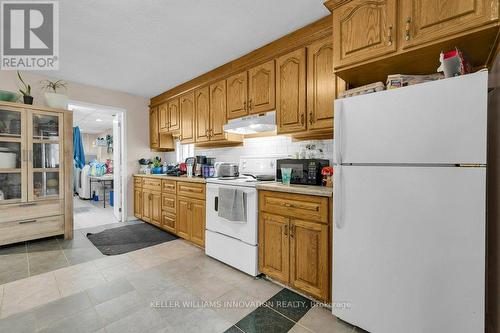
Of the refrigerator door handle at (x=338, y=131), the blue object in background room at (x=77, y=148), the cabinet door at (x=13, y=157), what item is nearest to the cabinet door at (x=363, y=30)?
the refrigerator door handle at (x=338, y=131)

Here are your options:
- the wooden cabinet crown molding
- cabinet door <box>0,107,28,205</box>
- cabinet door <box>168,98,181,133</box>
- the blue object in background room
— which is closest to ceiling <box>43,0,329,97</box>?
the wooden cabinet crown molding

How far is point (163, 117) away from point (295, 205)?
3.32 m

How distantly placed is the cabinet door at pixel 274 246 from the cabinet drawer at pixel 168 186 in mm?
1681

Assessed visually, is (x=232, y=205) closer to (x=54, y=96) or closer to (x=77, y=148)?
(x=54, y=96)

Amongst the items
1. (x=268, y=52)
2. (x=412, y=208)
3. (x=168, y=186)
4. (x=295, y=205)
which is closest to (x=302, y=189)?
(x=295, y=205)

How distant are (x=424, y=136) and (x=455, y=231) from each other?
1.68 ft

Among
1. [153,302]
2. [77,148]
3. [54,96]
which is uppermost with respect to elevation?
[54,96]

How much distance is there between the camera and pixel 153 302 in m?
1.78

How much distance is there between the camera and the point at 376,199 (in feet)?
4.51

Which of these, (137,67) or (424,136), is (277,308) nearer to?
(424,136)

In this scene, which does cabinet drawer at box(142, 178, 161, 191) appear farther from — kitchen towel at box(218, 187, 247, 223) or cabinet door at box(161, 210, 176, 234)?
kitchen towel at box(218, 187, 247, 223)

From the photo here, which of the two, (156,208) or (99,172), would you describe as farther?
(99,172)

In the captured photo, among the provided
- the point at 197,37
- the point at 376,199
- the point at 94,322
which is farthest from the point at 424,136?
the point at 94,322

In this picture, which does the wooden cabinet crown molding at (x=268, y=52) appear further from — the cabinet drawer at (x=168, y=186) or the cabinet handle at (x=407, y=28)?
the cabinet drawer at (x=168, y=186)
